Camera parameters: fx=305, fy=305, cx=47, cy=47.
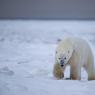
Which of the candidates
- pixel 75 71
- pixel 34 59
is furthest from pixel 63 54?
pixel 34 59

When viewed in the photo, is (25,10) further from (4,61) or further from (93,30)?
(4,61)

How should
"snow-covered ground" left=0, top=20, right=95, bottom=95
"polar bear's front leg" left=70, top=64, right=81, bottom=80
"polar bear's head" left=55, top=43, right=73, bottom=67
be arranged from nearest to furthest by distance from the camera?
"snow-covered ground" left=0, top=20, right=95, bottom=95
"polar bear's head" left=55, top=43, right=73, bottom=67
"polar bear's front leg" left=70, top=64, right=81, bottom=80

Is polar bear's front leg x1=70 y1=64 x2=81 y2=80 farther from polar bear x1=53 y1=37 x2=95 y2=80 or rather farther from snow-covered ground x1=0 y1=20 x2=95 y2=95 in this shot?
snow-covered ground x1=0 y1=20 x2=95 y2=95

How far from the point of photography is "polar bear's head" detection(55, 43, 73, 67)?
7.72 ft

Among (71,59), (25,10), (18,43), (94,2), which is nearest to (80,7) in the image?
(94,2)

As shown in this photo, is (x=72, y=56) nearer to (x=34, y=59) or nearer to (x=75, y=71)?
(x=75, y=71)

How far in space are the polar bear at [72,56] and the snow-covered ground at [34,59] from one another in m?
0.13

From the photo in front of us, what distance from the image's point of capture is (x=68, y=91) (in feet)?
6.07

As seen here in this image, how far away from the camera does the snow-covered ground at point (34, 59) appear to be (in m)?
1.88

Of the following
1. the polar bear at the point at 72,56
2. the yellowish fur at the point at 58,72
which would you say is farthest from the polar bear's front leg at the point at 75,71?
the yellowish fur at the point at 58,72

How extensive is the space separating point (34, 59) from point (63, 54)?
1664 mm

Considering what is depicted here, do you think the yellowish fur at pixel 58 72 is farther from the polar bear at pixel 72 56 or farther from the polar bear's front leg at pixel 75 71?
the polar bear's front leg at pixel 75 71

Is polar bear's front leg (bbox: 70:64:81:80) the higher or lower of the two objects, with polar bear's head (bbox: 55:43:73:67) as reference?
lower

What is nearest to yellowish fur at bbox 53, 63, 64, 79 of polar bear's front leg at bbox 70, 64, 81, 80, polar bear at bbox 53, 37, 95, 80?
polar bear at bbox 53, 37, 95, 80
